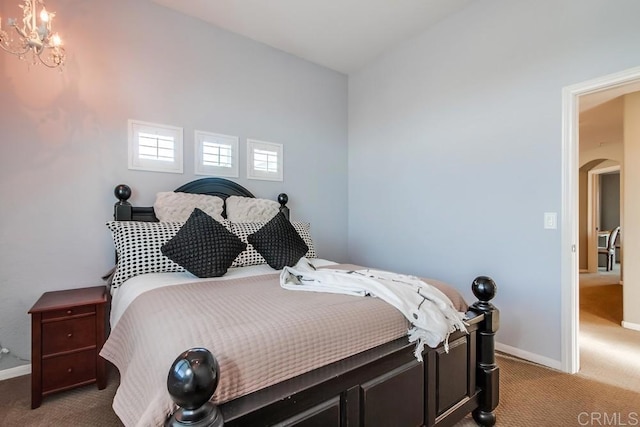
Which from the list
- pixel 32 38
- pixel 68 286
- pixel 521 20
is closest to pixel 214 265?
pixel 68 286

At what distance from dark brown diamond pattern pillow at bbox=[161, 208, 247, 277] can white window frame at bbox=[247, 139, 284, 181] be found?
1202 millimetres

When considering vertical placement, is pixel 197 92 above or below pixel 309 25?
below

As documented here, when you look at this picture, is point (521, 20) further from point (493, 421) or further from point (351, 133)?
point (493, 421)

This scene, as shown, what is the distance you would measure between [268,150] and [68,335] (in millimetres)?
2300

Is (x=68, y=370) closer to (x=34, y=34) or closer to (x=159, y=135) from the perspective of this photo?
(x=159, y=135)

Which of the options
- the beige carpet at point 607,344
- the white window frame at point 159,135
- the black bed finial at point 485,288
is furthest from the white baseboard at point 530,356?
the white window frame at point 159,135

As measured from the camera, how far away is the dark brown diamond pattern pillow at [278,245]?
7.38 feet

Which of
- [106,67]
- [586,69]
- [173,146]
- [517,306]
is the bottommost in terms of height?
[517,306]

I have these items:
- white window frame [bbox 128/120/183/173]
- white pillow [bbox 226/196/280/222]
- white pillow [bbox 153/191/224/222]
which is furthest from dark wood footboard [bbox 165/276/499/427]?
white window frame [bbox 128/120/183/173]

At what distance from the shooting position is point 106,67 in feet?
8.04

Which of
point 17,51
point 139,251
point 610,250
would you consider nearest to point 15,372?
point 139,251

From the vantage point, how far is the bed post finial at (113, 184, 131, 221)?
2.38m

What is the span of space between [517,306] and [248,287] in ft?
7.08

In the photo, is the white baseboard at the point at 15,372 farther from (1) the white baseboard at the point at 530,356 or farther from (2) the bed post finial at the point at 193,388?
(1) the white baseboard at the point at 530,356
